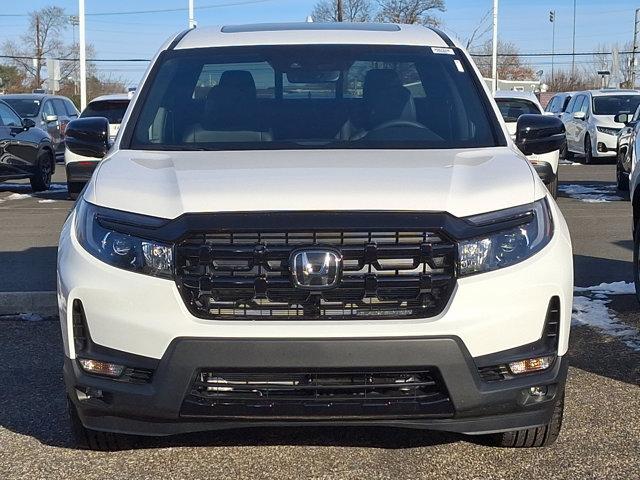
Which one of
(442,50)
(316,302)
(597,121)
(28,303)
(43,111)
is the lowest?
(28,303)

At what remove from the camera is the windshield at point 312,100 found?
4.87 metres

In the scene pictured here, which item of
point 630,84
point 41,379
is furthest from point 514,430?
point 630,84

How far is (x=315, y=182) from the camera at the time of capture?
3.90m

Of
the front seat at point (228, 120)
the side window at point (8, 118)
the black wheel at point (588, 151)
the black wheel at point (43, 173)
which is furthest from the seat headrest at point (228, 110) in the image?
the black wheel at point (588, 151)

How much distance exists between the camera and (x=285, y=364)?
3.62m

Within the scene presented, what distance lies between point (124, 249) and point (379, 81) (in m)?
1.97

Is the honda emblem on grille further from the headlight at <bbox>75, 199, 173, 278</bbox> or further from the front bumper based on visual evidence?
the headlight at <bbox>75, 199, 173, 278</bbox>

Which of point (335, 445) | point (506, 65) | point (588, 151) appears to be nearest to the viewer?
Result: point (335, 445)

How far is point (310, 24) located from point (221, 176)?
2132 mm

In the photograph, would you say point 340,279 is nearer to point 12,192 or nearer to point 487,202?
point 487,202

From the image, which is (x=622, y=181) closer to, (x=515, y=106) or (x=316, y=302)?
(x=515, y=106)

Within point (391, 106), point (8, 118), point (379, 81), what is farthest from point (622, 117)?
point (391, 106)

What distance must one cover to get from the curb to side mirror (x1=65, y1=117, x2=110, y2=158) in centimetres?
201

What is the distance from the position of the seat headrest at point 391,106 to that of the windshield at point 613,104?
60.1 ft
